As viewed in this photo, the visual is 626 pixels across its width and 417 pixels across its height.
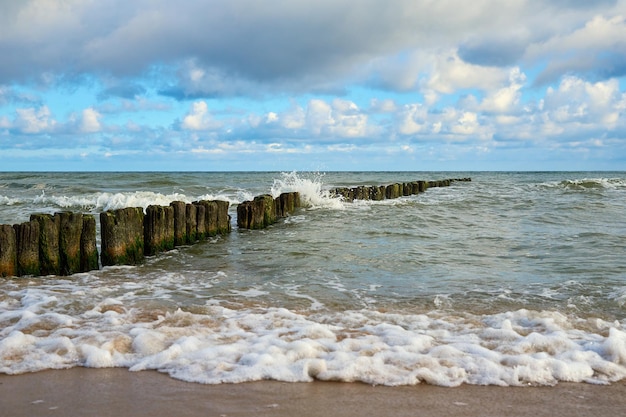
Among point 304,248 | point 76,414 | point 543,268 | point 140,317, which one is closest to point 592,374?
point 76,414

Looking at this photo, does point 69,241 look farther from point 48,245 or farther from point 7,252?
point 7,252

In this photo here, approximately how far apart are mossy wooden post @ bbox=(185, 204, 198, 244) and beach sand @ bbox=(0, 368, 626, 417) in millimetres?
6317

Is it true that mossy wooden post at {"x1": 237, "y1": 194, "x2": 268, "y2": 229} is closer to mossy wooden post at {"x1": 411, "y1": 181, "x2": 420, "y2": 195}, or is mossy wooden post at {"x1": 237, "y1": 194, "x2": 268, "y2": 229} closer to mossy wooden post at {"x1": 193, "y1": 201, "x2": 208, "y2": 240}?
mossy wooden post at {"x1": 193, "y1": 201, "x2": 208, "y2": 240}

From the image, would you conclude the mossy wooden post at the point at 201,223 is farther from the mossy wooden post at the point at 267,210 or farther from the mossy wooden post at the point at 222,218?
the mossy wooden post at the point at 267,210

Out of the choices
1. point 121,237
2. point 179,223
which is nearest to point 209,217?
point 179,223

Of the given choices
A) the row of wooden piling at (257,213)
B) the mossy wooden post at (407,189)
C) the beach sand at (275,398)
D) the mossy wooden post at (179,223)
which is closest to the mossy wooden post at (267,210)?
the row of wooden piling at (257,213)

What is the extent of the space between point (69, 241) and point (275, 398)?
516 cm

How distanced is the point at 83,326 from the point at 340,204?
12796mm

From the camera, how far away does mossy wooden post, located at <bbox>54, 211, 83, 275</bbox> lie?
7.27 metres

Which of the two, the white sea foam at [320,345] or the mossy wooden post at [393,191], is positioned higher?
the mossy wooden post at [393,191]

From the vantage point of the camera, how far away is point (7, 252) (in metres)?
6.86

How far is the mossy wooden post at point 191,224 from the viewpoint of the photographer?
987 cm

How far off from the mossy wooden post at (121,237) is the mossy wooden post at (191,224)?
155 cm

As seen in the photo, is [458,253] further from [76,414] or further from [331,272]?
[76,414]
